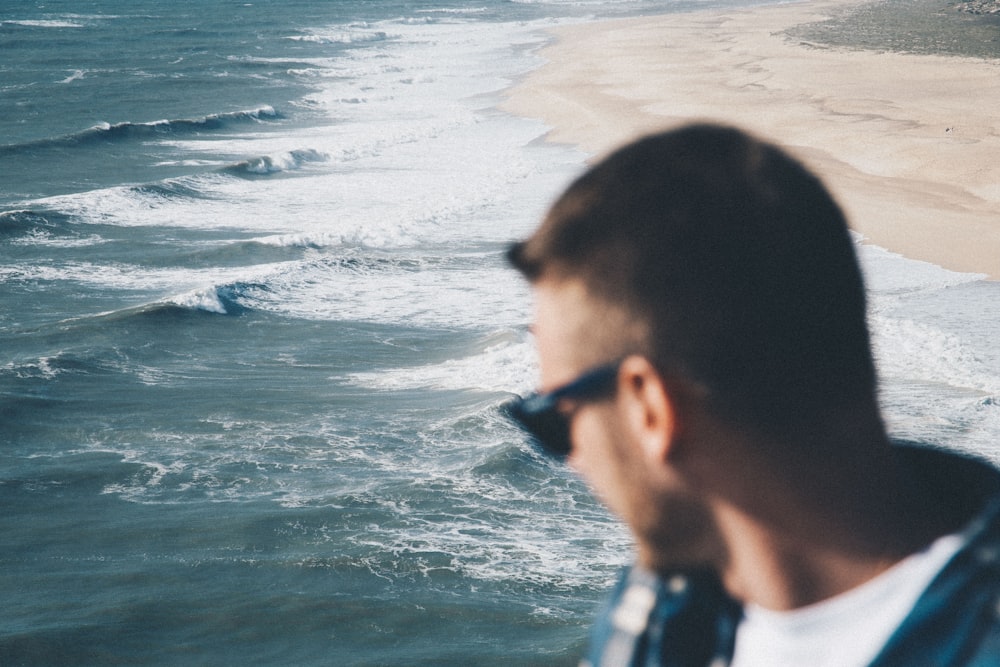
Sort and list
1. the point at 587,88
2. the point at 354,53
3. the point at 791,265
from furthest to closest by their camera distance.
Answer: the point at 354,53
the point at 587,88
the point at 791,265

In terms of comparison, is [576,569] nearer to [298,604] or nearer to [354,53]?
[298,604]

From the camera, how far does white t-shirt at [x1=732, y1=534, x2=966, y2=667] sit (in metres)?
0.99

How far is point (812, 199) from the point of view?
1062mm

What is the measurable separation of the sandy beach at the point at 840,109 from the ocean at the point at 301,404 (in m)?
2.11

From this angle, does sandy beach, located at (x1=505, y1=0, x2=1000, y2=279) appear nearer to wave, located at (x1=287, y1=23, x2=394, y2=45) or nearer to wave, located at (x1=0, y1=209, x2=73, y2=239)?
wave, located at (x1=0, y1=209, x2=73, y2=239)

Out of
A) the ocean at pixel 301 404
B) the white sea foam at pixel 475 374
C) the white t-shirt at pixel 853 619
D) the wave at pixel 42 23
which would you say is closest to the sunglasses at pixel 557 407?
the white t-shirt at pixel 853 619

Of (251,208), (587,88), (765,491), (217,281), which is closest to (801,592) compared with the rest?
(765,491)

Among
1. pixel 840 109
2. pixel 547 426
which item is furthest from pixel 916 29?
pixel 547 426

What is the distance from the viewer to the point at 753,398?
3.45ft

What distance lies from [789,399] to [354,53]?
48.2 metres

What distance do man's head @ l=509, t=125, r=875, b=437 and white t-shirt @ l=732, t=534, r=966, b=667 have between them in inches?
6.6

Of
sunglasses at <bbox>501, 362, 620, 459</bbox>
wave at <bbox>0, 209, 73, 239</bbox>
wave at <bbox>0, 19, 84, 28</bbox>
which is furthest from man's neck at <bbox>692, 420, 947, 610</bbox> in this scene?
wave at <bbox>0, 19, 84, 28</bbox>

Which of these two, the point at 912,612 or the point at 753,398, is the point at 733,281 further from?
the point at 912,612

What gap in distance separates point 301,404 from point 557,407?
29.7ft
